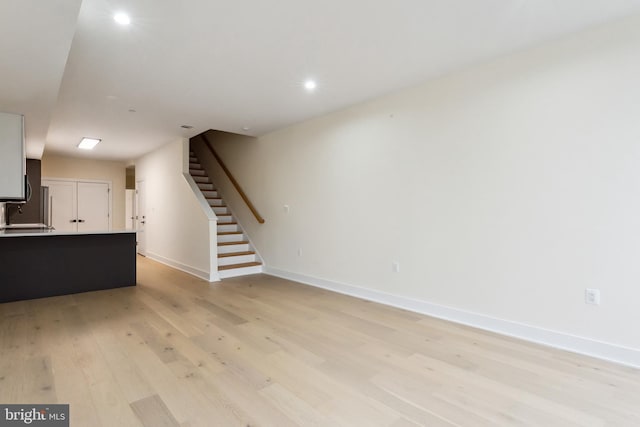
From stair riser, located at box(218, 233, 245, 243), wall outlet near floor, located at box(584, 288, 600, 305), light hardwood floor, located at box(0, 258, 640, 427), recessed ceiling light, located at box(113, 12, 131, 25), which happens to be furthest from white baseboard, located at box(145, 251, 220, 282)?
wall outlet near floor, located at box(584, 288, 600, 305)

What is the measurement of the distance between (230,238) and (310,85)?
146 inches

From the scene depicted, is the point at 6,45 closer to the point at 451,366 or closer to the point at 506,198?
the point at 451,366

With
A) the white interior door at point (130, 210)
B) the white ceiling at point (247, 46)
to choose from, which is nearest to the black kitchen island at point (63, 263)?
the white ceiling at point (247, 46)

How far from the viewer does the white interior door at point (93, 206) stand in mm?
8203

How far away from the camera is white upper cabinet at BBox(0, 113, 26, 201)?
11.5 feet

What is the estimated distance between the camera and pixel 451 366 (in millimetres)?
2377

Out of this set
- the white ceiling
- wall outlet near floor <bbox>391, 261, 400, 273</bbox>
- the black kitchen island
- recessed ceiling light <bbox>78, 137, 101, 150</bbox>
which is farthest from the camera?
recessed ceiling light <bbox>78, 137, 101, 150</bbox>

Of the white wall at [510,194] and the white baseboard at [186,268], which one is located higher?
the white wall at [510,194]

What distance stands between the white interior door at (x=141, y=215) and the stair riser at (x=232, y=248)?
2874 mm

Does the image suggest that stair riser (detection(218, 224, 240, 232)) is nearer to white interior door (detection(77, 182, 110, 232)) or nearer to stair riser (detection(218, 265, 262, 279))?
stair riser (detection(218, 265, 262, 279))

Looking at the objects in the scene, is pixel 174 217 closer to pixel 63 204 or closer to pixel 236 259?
pixel 236 259

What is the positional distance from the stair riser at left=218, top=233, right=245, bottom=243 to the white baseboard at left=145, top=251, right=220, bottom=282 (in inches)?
29.6

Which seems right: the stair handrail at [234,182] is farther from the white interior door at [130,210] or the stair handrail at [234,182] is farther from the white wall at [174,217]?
the white interior door at [130,210]

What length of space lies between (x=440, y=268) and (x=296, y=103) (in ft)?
8.63
